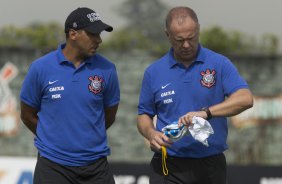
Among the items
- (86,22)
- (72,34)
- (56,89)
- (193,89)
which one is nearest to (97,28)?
(86,22)

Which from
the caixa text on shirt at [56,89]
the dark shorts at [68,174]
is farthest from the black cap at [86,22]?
the dark shorts at [68,174]

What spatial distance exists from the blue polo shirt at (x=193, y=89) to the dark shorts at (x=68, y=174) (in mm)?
549

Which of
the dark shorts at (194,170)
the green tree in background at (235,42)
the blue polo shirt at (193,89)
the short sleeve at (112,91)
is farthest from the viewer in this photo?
the green tree in background at (235,42)

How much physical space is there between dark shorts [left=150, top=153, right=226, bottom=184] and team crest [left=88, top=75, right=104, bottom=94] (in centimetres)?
68

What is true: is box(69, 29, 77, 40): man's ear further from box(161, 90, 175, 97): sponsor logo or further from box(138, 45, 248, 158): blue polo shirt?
box(161, 90, 175, 97): sponsor logo

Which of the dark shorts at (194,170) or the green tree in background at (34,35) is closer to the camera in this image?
the dark shorts at (194,170)

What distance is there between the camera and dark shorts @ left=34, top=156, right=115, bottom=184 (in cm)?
605

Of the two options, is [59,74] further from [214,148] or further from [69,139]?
[214,148]

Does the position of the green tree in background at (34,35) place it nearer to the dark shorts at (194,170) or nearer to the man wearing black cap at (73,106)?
the man wearing black cap at (73,106)

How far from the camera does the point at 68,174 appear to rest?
239 inches

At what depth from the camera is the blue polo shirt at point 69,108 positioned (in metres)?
6.01

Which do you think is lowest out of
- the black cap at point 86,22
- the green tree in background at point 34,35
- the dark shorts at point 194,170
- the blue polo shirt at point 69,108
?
the dark shorts at point 194,170

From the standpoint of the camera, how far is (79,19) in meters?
6.12

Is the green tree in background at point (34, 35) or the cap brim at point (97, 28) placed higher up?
the green tree in background at point (34, 35)
